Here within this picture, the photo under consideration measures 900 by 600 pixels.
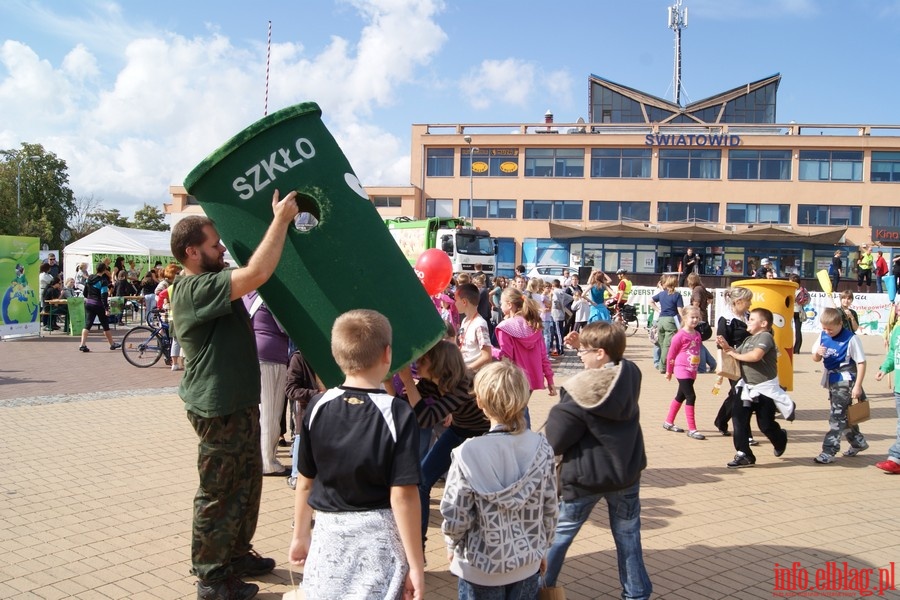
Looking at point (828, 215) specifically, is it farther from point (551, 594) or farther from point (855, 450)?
point (551, 594)

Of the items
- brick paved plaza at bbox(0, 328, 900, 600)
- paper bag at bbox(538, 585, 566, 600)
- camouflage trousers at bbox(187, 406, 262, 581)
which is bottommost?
brick paved plaza at bbox(0, 328, 900, 600)

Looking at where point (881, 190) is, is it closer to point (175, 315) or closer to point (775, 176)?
point (775, 176)

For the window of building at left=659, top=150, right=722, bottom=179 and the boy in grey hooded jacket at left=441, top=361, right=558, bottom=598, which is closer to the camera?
the boy in grey hooded jacket at left=441, top=361, right=558, bottom=598

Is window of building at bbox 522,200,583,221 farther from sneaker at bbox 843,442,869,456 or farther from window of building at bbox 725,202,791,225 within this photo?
sneaker at bbox 843,442,869,456

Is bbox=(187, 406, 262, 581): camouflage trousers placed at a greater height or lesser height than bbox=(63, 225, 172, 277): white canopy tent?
lesser

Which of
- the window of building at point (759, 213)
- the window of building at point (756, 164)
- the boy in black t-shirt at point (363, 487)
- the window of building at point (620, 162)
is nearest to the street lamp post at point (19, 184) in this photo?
the window of building at point (620, 162)

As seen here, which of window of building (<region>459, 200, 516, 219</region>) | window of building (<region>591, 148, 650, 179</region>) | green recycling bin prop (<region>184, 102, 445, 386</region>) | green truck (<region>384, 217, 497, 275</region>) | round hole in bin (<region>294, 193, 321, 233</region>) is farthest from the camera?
window of building (<region>459, 200, 516, 219</region>)

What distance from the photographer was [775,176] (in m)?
50.4

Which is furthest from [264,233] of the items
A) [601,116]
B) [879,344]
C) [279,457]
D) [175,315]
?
[601,116]

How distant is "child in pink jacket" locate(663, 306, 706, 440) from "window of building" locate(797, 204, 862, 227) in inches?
1875

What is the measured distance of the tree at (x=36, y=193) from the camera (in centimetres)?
5084

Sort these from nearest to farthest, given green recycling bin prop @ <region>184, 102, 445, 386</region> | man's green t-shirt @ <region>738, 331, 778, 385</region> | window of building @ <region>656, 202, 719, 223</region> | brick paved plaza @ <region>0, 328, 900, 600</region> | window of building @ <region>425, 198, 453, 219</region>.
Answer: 1. green recycling bin prop @ <region>184, 102, 445, 386</region>
2. brick paved plaza @ <region>0, 328, 900, 600</region>
3. man's green t-shirt @ <region>738, 331, 778, 385</region>
4. window of building @ <region>656, 202, 719, 223</region>
5. window of building @ <region>425, 198, 453, 219</region>

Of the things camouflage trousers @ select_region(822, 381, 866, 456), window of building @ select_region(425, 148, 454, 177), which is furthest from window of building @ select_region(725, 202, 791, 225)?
camouflage trousers @ select_region(822, 381, 866, 456)

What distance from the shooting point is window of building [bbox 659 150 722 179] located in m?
50.8
